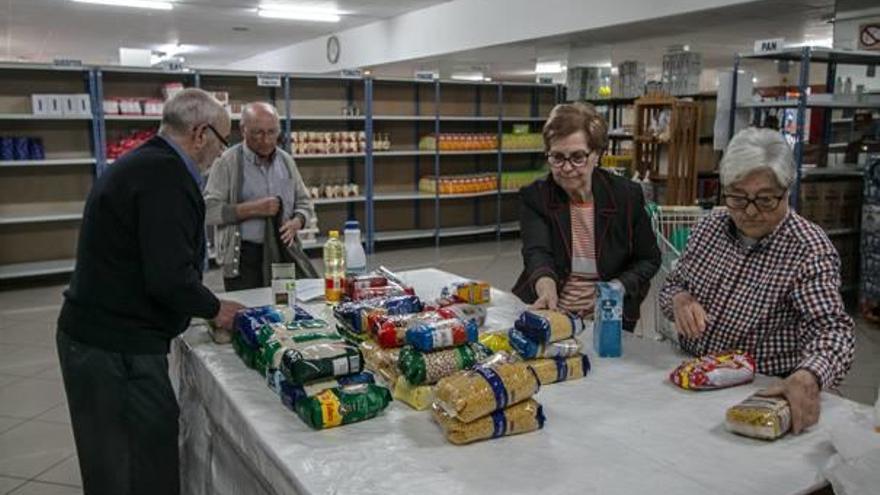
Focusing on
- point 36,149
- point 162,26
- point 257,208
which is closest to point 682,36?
point 257,208

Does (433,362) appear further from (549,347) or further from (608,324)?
(608,324)

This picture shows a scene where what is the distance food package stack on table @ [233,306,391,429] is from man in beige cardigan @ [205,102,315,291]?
1679mm

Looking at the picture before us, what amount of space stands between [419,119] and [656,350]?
732cm

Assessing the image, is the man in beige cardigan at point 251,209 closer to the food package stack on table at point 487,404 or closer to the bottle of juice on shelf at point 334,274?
the bottle of juice on shelf at point 334,274

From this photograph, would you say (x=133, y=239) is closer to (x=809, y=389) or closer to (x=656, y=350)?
(x=656, y=350)

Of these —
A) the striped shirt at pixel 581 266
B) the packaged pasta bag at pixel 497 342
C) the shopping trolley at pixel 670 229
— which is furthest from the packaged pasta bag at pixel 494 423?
the shopping trolley at pixel 670 229

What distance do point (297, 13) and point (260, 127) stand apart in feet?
27.3

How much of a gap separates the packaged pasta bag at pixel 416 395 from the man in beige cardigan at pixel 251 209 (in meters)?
2.03

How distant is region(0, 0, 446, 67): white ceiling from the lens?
1047 centimetres

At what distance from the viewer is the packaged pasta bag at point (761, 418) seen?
148 cm

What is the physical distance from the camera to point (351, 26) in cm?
1259

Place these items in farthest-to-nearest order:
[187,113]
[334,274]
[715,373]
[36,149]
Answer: [36,149] < [334,274] < [187,113] < [715,373]

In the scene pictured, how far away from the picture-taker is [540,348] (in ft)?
6.14

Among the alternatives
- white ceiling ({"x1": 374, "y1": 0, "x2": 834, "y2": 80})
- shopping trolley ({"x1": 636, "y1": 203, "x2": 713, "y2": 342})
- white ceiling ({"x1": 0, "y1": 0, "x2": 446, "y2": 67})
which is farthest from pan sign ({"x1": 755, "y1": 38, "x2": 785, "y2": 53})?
white ceiling ({"x1": 0, "y1": 0, "x2": 446, "y2": 67})
